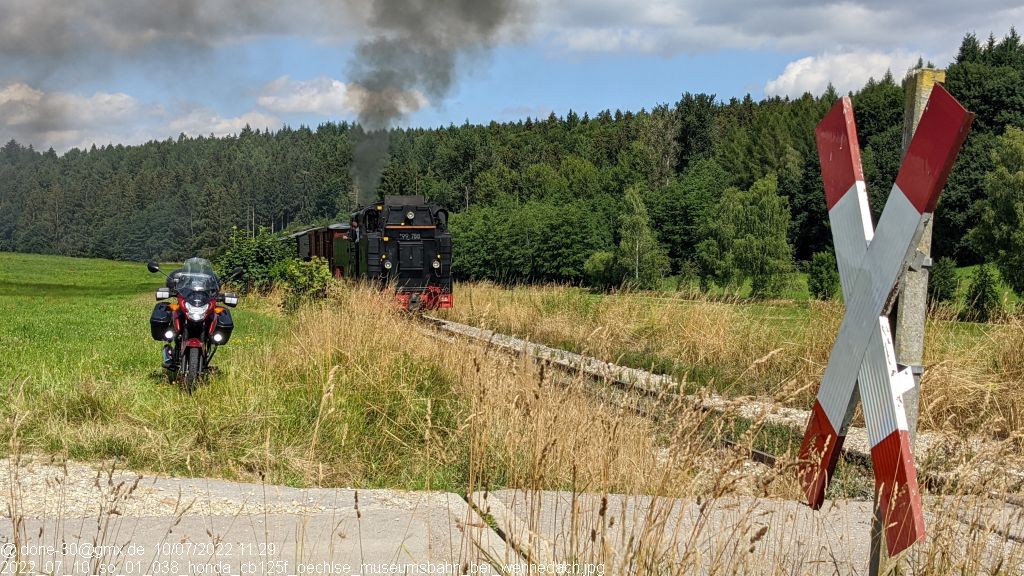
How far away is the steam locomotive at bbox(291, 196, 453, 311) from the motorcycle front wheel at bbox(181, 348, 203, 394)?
579 inches

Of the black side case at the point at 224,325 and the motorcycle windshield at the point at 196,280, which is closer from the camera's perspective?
the motorcycle windshield at the point at 196,280

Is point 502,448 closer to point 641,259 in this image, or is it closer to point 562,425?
point 562,425

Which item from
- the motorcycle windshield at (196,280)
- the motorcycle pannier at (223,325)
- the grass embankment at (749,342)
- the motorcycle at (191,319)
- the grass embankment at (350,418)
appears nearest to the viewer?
the grass embankment at (350,418)

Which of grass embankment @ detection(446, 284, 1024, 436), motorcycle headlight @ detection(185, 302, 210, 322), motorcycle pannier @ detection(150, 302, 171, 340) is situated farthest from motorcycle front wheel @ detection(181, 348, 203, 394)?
grass embankment @ detection(446, 284, 1024, 436)

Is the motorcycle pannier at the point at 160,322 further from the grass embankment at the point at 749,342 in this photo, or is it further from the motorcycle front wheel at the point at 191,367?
the grass embankment at the point at 749,342

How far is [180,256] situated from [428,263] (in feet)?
366

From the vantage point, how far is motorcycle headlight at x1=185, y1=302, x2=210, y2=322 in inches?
324

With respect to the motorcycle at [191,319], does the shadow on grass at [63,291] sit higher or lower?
lower

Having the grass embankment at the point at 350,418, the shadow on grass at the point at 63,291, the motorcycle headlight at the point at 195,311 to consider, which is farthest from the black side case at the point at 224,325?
the shadow on grass at the point at 63,291

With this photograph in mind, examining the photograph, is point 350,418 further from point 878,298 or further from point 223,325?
point 878,298

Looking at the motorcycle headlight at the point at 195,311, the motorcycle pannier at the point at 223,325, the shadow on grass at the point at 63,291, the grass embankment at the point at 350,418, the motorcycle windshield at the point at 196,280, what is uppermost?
the motorcycle windshield at the point at 196,280

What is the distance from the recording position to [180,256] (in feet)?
417

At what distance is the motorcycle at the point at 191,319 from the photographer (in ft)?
26.8

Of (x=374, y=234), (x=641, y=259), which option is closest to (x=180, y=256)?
(x=641, y=259)
